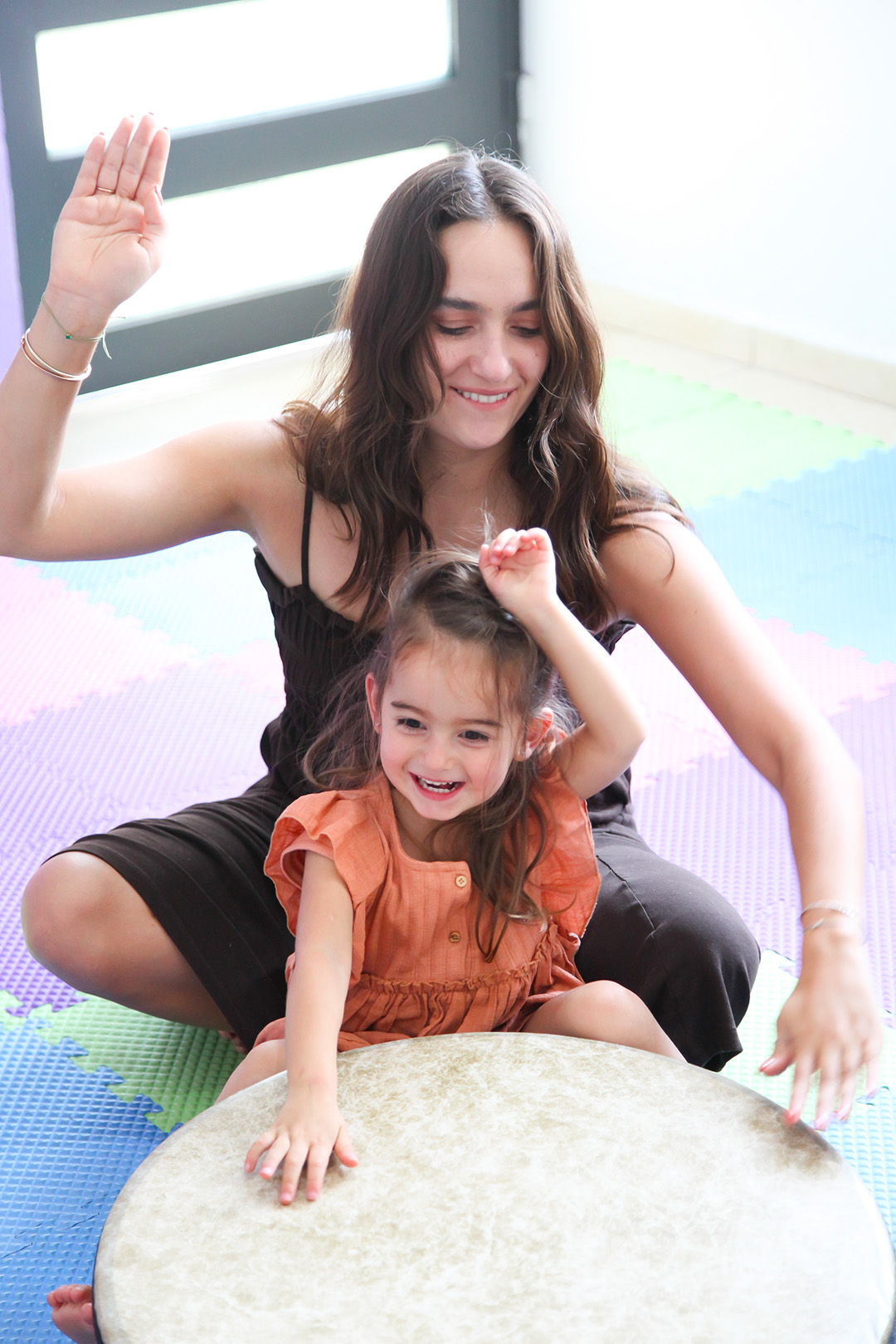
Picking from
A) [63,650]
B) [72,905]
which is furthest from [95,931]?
[63,650]

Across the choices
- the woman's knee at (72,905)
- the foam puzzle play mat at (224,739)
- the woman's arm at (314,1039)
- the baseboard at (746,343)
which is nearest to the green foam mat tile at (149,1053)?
the foam puzzle play mat at (224,739)

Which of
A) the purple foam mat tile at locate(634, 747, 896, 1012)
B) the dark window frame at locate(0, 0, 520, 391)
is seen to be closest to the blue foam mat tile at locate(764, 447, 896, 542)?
the purple foam mat tile at locate(634, 747, 896, 1012)

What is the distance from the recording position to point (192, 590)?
3.27m

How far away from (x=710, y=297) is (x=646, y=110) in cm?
64

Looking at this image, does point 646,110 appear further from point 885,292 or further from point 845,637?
point 845,637

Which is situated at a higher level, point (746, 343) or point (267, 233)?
point (267, 233)

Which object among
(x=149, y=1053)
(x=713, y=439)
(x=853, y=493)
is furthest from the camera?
(x=713, y=439)

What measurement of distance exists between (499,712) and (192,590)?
2038mm

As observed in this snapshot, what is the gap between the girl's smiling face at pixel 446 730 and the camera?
134 cm

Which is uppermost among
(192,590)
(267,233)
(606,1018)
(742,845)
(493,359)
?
(493,359)

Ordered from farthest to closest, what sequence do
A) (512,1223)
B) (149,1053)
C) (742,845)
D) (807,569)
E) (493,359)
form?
(807,569) < (742,845) < (149,1053) < (493,359) < (512,1223)

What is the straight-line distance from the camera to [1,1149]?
1.72m

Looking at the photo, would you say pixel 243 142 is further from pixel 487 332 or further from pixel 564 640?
pixel 564 640

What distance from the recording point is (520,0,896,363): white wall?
3994 millimetres
